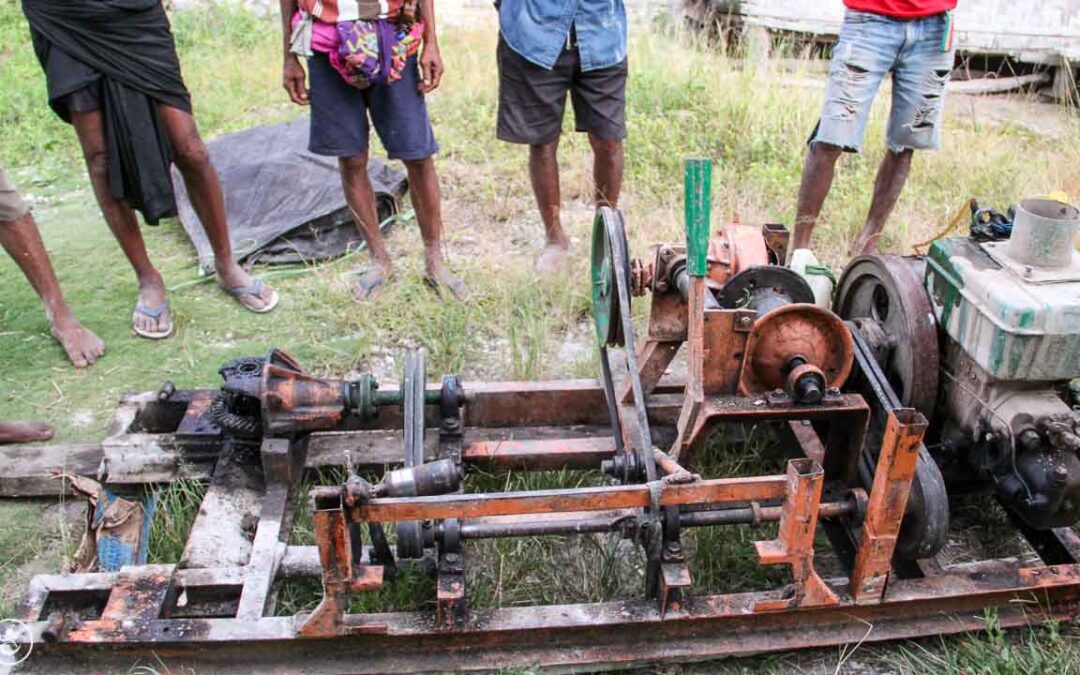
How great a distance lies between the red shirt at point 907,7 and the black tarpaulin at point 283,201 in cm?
263

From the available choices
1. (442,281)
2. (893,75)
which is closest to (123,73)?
(442,281)

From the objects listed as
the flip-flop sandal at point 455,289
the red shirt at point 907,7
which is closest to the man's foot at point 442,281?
the flip-flop sandal at point 455,289

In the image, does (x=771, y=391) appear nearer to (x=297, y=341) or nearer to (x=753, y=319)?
(x=753, y=319)

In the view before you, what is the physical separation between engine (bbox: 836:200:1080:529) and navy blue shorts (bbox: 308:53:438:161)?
216 cm

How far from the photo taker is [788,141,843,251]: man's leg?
4.28m

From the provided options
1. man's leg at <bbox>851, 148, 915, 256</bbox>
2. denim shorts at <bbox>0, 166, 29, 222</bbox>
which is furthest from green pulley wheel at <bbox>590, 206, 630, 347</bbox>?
denim shorts at <bbox>0, 166, 29, 222</bbox>

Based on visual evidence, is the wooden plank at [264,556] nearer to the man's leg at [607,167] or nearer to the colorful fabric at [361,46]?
the colorful fabric at [361,46]

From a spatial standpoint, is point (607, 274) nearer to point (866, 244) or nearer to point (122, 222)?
point (866, 244)

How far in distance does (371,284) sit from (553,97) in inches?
48.6

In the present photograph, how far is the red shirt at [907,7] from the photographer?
13.3ft

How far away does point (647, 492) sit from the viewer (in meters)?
2.25

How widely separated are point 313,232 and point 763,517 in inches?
128

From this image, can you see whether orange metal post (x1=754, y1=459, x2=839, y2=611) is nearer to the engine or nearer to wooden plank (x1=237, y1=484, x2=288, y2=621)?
the engine

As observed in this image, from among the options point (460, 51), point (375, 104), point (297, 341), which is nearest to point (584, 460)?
point (297, 341)
